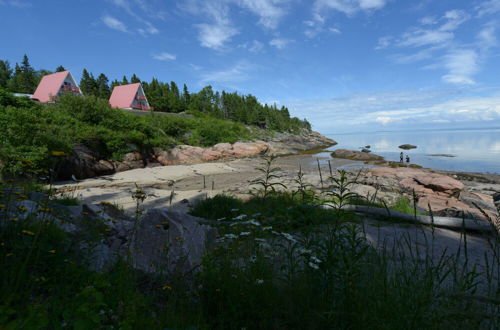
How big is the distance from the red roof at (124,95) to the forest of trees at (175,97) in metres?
2.16

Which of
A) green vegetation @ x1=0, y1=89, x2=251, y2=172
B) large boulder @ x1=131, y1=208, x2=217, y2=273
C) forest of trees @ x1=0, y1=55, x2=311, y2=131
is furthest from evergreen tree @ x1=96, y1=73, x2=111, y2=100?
large boulder @ x1=131, y1=208, x2=217, y2=273

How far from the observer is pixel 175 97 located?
57500 mm

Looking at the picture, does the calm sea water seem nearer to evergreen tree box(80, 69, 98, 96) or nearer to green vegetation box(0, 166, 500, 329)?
green vegetation box(0, 166, 500, 329)

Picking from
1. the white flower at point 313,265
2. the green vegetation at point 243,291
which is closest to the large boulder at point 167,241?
the green vegetation at point 243,291

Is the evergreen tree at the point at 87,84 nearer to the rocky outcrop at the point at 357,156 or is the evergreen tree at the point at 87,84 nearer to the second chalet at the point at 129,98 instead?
the second chalet at the point at 129,98

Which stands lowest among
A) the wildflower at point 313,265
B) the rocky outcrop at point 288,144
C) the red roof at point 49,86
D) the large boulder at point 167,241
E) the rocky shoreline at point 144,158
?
the large boulder at point 167,241

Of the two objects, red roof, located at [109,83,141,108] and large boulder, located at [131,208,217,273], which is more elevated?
red roof, located at [109,83,141,108]

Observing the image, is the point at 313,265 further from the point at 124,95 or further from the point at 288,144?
the point at 124,95

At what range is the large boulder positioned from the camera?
3078 mm

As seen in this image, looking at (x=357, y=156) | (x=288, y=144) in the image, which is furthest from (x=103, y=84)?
(x=357, y=156)

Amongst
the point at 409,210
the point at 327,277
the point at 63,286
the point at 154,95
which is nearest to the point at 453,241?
the point at 409,210

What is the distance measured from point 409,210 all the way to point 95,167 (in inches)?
656

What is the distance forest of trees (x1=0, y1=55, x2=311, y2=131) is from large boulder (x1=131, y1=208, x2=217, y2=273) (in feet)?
175

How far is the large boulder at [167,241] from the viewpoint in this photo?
308cm
